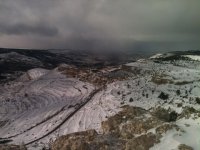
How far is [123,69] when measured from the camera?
98.6m

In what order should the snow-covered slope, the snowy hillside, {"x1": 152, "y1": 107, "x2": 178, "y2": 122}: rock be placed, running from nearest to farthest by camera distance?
the snowy hillside → {"x1": 152, "y1": 107, "x2": 178, "y2": 122}: rock → the snow-covered slope

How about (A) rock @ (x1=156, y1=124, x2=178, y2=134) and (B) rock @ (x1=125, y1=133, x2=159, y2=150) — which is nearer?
(B) rock @ (x1=125, y1=133, x2=159, y2=150)

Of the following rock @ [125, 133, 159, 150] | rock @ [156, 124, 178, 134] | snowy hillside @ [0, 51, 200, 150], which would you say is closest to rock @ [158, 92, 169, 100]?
snowy hillside @ [0, 51, 200, 150]

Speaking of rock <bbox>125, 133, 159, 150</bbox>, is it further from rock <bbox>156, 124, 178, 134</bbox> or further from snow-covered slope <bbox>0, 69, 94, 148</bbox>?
snow-covered slope <bbox>0, 69, 94, 148</bbox>

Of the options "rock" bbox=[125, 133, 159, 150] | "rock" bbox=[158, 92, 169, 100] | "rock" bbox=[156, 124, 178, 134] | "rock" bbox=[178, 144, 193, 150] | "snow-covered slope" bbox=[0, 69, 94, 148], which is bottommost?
"snow-covered slope" bbox=[0, 69, 94, 148]

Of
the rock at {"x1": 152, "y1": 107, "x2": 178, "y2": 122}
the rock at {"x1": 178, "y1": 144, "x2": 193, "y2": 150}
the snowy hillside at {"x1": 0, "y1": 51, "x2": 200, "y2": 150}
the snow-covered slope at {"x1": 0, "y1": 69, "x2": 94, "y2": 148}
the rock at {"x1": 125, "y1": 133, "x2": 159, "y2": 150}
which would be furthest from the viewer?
the snow-covered slope at {"x1": 0, "y1": 69, "x2": 94, "y2": 148}

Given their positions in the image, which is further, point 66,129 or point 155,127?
point 66,129

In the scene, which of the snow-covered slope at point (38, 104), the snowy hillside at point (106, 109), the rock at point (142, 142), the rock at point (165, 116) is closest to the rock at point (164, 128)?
the snowy hillside at point (106, 109)

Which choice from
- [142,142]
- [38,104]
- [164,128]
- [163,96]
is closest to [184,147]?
[142,142]

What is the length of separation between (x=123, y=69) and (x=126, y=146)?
73295mm

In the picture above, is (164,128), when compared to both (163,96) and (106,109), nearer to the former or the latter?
(163,96)

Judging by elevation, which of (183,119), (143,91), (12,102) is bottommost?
(12,102)

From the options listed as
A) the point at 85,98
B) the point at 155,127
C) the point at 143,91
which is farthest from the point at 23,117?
the point at 155,127

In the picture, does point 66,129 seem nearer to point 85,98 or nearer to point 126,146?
point 85,98
